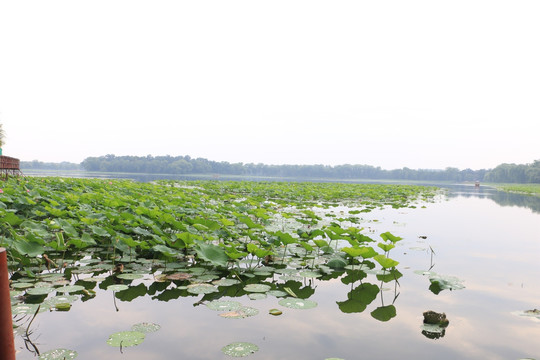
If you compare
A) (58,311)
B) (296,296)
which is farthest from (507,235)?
(58,311)

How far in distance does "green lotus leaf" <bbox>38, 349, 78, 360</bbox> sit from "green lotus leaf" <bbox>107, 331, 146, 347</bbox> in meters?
0.19

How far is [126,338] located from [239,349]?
68 centimetres

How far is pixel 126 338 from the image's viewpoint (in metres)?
2.04

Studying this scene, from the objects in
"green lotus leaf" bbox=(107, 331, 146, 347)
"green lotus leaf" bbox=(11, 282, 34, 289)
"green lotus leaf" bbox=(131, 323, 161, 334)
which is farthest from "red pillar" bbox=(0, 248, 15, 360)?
"green lotus leaf" bbox=(11, 282, 34, 289)

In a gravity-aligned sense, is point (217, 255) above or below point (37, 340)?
above

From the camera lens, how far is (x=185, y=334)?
2.19 m

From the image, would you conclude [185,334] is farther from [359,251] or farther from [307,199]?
[307,199]

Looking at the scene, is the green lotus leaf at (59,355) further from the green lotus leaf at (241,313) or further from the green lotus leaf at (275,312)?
the green lotus leaf at (275,312)

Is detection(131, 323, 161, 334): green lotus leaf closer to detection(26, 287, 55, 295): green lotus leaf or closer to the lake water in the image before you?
the lake water

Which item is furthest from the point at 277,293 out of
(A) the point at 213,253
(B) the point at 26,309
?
(B) the point at 26,309

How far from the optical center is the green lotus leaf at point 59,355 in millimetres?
1825

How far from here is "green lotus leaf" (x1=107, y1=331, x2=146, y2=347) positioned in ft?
6.56

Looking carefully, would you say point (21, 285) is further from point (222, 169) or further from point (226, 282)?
→ point (222, 169)

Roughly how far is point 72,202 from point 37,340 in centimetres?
375
